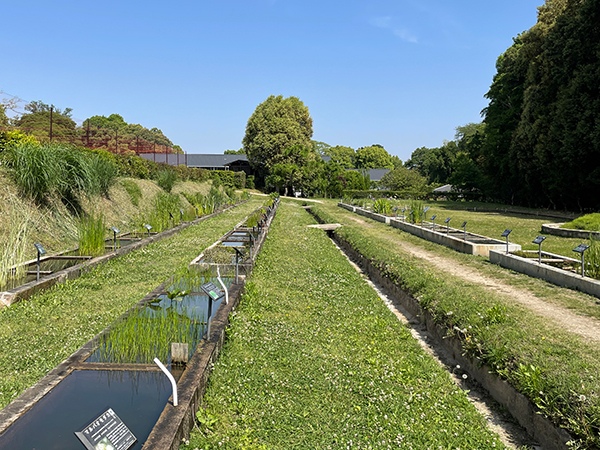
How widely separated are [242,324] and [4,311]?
99.6 inches

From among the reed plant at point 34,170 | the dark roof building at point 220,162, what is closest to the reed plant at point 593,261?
the reed plant at point 34,170

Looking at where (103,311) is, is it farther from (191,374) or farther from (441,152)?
(441,152)

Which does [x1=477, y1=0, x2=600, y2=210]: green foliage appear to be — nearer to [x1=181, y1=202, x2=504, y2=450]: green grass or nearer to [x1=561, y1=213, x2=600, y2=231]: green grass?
[x1=561, y1=213, x2=600, y2=231]: green grass

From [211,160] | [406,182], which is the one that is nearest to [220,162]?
[211,160]

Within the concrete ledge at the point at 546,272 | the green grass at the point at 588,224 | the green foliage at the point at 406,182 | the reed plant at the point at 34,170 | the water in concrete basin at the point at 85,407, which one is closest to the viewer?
the water in concrete basin at the point at 85,407

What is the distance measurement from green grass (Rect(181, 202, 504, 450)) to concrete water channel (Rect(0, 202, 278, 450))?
190 millimetres

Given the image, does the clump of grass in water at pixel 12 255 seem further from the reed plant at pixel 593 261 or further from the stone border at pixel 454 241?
the stone border at pixel 454 241

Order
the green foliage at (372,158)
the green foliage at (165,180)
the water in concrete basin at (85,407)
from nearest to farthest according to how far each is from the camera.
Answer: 1. the water in concrete basin at (85,407)
2. the green foliage at (165,180)
3. the green foliage at (372,158)

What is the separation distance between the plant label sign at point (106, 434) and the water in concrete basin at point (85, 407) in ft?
0.97

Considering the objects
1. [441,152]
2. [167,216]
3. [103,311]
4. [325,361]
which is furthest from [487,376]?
[441,152]

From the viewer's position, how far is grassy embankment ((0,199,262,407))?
3.47 metres

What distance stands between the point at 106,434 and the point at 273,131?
47460 mm

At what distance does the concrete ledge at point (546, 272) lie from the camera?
20.6 feet

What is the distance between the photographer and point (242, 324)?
181 inches
